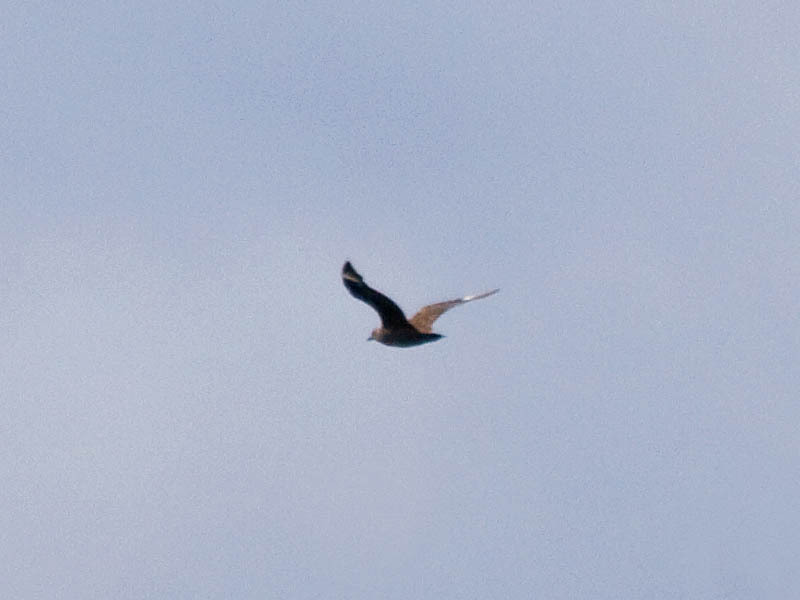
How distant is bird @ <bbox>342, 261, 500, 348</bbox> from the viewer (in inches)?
1499

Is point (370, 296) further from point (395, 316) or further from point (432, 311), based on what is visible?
point (432, 311)

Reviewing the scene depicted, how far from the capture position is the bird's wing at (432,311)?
139ft

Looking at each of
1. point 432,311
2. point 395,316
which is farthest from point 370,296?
point 432,311

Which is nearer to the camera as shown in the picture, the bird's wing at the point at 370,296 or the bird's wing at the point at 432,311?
the bird's wing at the point at 370,296

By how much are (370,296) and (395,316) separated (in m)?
1.35

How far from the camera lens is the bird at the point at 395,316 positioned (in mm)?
38062

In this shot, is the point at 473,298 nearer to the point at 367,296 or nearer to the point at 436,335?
the point at 436,335

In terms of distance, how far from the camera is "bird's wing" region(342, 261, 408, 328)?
37.9 m

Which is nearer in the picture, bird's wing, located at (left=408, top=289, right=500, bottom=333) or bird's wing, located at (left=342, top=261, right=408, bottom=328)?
bird's wing, located at (left=342, top=261, right=408, bottom=328)

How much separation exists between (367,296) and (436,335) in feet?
11.4

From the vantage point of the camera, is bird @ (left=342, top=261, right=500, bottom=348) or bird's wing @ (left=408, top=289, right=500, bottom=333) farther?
bird's wing @ (left=408, top=289, right=500, bottom=333)

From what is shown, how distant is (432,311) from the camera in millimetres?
43188

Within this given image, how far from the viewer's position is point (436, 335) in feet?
136

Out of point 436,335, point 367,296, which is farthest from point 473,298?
point 367,296
